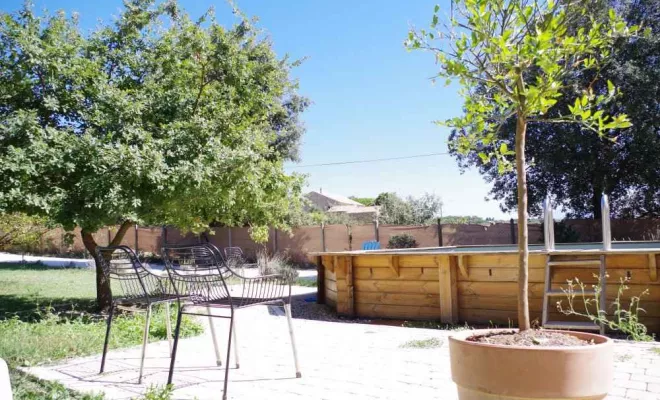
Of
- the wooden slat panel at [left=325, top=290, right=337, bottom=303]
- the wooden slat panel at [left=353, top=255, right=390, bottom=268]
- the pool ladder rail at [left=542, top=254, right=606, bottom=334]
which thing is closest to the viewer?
the pool ladder rail at [left=542, top=254, right=606, bottom=334]

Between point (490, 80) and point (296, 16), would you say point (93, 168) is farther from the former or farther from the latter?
point (296, 16)

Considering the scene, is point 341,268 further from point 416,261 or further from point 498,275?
point 498,275

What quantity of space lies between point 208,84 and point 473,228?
39.1 ft

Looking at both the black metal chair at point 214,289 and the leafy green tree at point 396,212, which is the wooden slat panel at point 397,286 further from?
the leafy green tree at point 396,212

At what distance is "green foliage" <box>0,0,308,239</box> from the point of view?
6.64 m

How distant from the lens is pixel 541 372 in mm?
2395

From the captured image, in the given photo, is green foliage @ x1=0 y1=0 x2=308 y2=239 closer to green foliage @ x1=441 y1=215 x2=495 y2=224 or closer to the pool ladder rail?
the pool ladder rail

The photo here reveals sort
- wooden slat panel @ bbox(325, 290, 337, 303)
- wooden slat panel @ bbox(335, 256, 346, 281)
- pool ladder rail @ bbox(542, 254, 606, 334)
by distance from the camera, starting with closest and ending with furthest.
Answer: pool ladder rail @ bbox(542, 254, 606, 334), wooden slat panel @ bbox(335, 256, 346, 281), wooden slat panel @ bbox(325, 290, 337, 303)

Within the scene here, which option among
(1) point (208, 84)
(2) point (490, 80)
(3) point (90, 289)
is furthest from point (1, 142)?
(2) point (490, 80)

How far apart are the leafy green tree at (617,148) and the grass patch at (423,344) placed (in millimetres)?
11964

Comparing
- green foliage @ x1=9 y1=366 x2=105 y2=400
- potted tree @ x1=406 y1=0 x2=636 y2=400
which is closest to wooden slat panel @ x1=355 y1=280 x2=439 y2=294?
potted tree @ x1=406 y1=0 x2=636 y2=400

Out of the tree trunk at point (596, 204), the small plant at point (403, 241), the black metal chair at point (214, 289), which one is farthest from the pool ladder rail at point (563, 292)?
the tree trunk at point (596, 204)

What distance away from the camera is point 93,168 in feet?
22.2

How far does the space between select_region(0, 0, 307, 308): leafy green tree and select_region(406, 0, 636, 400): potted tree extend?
4.37 meters
